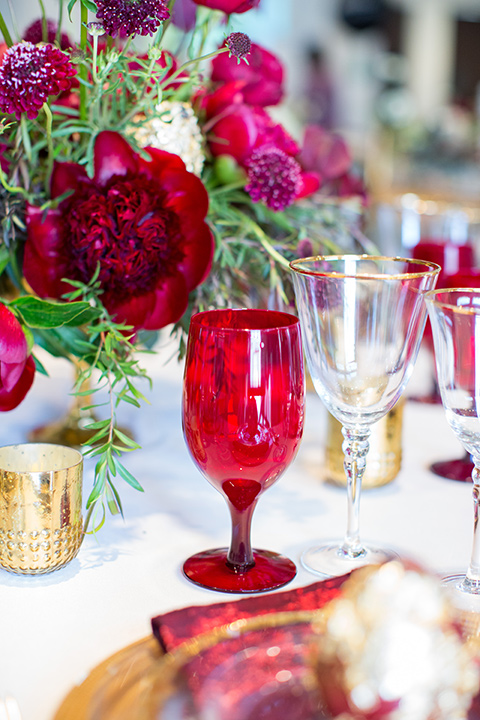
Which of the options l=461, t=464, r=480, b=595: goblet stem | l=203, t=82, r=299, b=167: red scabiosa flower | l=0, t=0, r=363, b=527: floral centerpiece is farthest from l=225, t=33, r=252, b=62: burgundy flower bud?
l=461, t=464, r=480, b=595: goblet stem

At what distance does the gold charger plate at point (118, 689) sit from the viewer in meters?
0.34

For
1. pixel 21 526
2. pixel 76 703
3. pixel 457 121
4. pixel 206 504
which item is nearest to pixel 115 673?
pixel 76 703

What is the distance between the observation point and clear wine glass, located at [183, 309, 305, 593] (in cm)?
48

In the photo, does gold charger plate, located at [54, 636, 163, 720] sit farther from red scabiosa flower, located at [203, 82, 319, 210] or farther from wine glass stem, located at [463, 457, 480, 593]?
red scabiosa flower, located at [203, 82, 319, 210]

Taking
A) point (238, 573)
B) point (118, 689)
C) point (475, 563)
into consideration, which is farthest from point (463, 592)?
point (118, 689)

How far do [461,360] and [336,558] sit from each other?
0.17 metres

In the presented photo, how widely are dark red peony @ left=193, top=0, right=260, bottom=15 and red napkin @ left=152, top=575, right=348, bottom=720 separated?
47cm

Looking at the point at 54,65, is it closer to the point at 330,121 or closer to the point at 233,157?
the point at 233,157

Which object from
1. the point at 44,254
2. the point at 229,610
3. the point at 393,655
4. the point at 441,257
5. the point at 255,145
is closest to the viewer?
the point at 393,655

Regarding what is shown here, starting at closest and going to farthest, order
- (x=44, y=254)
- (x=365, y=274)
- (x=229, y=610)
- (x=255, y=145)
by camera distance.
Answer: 1. (x=229, y=610)
2. (x=365, y=274)
3. (x=44, y=254)
4. (x=255, y=145)

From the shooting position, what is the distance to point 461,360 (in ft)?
1.56

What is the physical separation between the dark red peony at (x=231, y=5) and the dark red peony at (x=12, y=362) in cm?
29

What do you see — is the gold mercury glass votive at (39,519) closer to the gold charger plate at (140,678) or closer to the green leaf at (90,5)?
the gold charger plate at (140,678)

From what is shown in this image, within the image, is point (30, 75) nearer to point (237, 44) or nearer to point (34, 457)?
point (237, 44)
